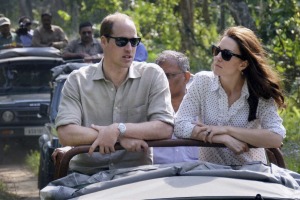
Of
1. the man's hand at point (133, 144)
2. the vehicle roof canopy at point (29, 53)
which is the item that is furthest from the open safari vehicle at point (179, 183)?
the vehicle roof canopy at point (29, 53)

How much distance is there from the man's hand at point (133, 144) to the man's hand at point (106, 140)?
0.21 feet

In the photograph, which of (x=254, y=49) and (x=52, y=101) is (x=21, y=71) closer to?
(x=52, y=101)

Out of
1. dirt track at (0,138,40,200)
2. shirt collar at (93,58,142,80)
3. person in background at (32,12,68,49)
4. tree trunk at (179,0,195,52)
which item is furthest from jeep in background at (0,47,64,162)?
shirt collar at (93,58,142,80)

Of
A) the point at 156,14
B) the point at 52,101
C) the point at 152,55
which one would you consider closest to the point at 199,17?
the point at 156,14

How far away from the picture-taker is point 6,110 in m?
16.0

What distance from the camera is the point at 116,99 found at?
5.89m

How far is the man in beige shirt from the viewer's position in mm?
5758

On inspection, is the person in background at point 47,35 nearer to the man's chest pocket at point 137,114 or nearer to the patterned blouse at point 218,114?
the man's chest pocket at point 137,114

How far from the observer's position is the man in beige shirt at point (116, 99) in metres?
5.76

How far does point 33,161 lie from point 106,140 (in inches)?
404

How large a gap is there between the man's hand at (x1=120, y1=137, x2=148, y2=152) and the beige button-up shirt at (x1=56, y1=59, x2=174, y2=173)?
0.25 meters

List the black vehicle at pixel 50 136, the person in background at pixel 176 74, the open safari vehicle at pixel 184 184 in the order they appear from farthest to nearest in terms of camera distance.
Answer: the black vehicle at pixel 50 136
the person in background at pixel 176 74
the open safari vehicle at pixel 184 184

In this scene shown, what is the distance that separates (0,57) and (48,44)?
3.58 m

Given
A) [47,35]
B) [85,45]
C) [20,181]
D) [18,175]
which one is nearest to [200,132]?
[20,181]
